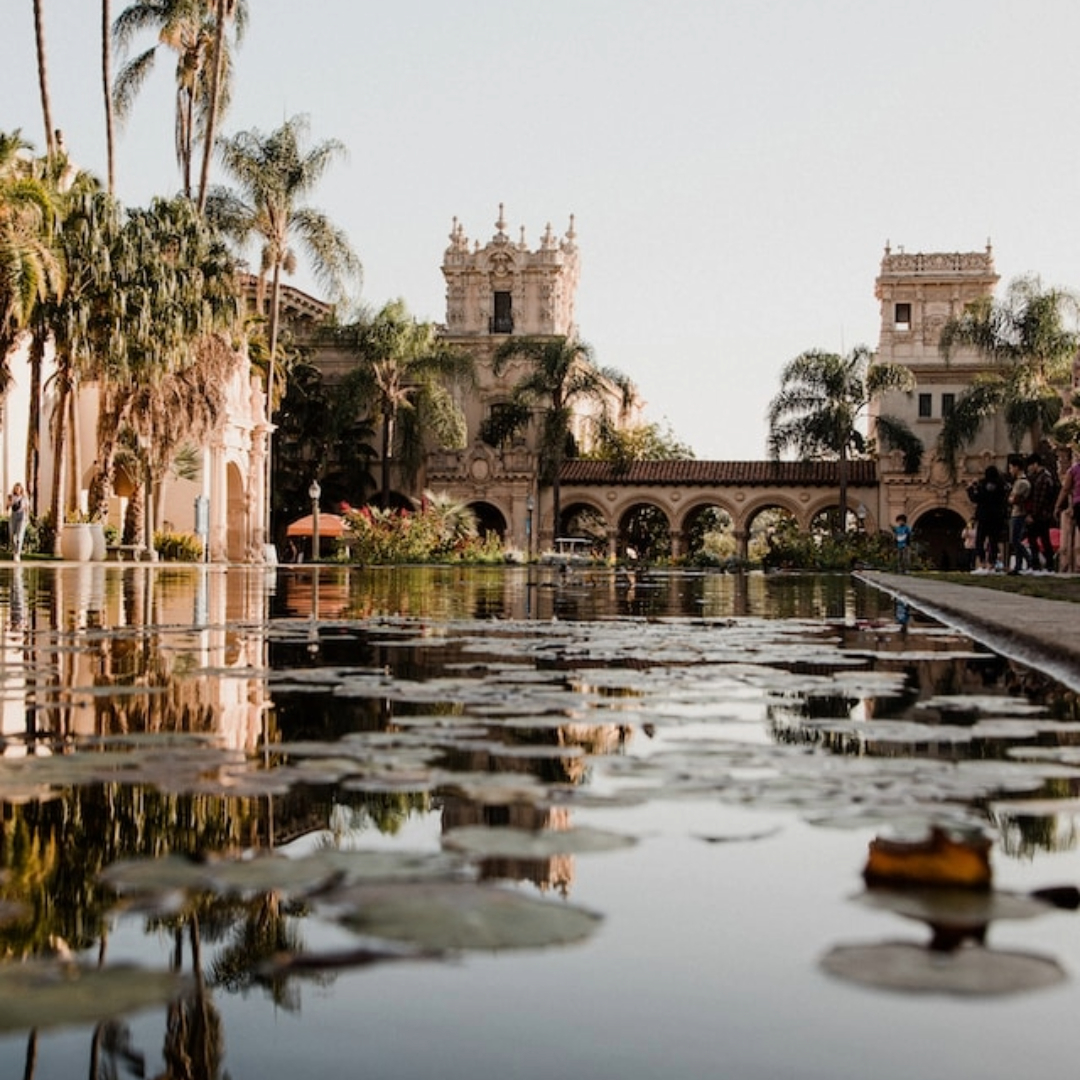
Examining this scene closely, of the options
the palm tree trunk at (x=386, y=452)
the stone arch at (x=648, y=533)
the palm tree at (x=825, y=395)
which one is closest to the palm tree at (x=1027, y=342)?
the palm tree at (x=825, y=395)

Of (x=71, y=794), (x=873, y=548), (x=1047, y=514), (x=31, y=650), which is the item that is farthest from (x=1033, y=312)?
(x=71, y=794)

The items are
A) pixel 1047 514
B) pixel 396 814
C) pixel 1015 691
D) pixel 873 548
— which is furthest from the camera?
pixel 873 548

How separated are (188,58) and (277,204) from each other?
20.9 feet

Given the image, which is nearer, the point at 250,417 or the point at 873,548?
the point at 250,417

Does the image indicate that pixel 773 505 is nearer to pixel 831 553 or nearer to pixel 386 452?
pixel 831 553

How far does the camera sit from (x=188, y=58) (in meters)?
41.4

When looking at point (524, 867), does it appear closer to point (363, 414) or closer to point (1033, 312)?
point (1033, 312)

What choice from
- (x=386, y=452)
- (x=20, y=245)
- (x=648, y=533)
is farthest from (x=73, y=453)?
(x=648, y=533)

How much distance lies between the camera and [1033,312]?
178 ft

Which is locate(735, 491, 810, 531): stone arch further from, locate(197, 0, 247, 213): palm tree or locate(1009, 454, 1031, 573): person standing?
locate(1009, 454, 1031, 573): person standing

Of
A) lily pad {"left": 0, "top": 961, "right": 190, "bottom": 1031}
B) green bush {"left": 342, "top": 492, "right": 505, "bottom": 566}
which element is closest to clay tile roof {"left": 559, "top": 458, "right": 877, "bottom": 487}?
green bush {"left": 342, "top": 492, "right": 505, "bottom": 566}

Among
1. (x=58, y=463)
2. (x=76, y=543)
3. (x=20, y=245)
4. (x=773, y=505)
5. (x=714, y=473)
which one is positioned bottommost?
(x=76, y=543)

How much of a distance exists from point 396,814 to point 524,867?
21.0 inches

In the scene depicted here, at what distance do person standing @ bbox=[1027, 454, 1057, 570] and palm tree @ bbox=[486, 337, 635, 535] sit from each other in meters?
34.9
